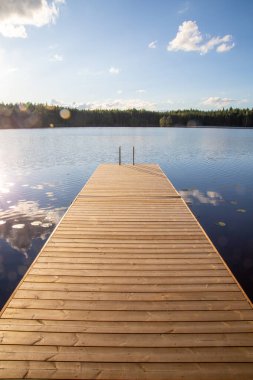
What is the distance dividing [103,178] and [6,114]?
92.8m

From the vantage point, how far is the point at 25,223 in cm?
1091

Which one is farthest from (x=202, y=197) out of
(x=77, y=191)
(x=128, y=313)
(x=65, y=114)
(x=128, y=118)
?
(x=128, y=118)

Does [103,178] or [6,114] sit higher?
[6,114]

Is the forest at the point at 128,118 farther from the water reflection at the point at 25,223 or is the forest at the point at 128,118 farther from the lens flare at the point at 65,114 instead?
the water reflection at the point at 25,223

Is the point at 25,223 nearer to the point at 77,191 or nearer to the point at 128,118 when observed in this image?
the point at 77,191

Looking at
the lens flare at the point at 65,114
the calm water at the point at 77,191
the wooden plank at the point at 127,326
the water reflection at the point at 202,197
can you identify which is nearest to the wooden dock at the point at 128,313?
the wooden plank at the point at 127,326

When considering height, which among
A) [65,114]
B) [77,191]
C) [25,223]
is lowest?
[25,223]

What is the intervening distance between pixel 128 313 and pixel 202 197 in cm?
1162

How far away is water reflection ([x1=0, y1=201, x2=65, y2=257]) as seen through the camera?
9.48 meters

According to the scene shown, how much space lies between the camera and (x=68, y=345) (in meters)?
3.57

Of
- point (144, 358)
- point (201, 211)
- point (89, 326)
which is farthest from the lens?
point (201, 211)

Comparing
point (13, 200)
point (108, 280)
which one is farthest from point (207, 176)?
point (108, 280)

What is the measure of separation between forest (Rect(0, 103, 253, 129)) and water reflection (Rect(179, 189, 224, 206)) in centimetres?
9712

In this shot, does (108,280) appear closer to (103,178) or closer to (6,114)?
(103,178)
